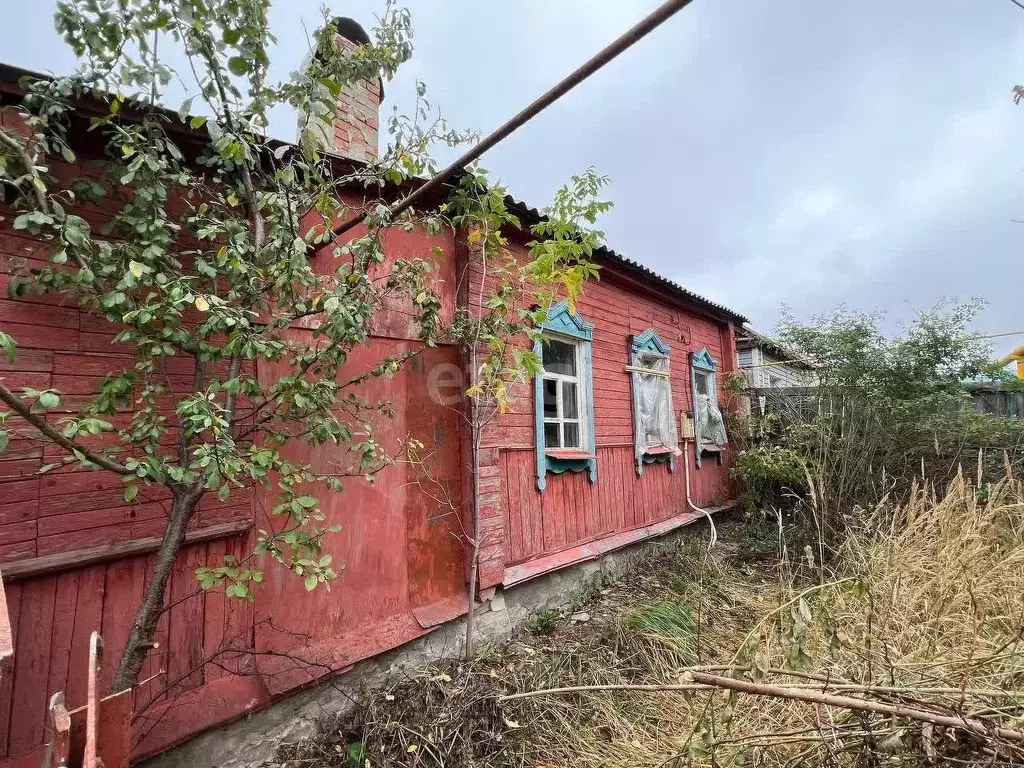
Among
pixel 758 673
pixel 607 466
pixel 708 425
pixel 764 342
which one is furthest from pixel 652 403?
pixel 764 342

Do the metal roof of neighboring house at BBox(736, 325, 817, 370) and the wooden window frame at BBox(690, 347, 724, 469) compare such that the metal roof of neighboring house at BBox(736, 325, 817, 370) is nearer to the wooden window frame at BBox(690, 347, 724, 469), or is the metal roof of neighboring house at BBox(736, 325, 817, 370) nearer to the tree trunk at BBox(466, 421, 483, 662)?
the wooden window frame at BBox(690, 347, 724, 469)

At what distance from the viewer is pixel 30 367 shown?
2.21 metres

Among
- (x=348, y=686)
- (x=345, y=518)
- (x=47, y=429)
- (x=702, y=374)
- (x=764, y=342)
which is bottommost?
(x=348, y=686)

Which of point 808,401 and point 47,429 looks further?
point 808,401

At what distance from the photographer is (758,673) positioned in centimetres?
161

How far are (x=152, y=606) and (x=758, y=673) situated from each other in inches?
93.3

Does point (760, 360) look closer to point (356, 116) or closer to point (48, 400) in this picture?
point (356, 116)

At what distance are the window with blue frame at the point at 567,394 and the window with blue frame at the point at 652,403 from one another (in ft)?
3.62

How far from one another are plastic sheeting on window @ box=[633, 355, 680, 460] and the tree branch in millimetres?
5468

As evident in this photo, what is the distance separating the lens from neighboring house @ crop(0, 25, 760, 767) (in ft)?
7.16

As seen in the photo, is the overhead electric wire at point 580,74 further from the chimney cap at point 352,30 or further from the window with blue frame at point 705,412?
the window with blue frame at point 705,412

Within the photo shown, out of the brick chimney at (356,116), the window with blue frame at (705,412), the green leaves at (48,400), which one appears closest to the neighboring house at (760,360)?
the window with blue frame at (705,412)

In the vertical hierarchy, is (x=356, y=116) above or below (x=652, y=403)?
above

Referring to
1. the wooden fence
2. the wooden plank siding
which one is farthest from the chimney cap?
the wooden fence
